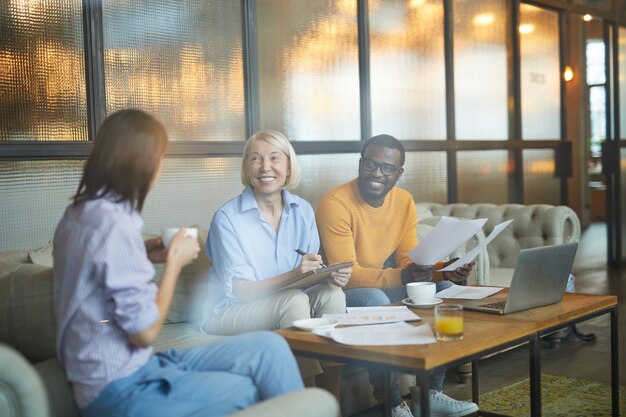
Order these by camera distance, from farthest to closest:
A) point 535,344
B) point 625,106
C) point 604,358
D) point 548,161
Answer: point 625,106
point 548,161
point 604,358
point 535,344

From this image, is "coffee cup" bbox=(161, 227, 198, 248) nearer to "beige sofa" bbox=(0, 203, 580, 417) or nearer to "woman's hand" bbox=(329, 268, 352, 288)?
"beige sofa" bbox=(0, 203, 580, 417)

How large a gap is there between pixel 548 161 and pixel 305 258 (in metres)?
4.15

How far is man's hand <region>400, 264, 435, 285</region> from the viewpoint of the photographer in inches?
108

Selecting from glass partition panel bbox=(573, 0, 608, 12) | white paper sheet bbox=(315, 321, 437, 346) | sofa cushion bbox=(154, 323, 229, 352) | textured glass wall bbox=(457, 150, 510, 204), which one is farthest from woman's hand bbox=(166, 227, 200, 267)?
glass partition panel bbox=(573, 0, 608, 12)

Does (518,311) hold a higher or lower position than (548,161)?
lower

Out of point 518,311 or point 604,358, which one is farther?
point 604,358

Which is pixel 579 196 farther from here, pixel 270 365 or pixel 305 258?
pixel 270 365

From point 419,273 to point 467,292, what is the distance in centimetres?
17

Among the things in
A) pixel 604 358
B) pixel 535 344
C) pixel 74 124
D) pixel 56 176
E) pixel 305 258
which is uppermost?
pixel 74 124

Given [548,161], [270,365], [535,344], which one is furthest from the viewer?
[548,161]

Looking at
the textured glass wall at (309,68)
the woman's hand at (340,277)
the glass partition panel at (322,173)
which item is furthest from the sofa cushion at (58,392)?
the glass partition panel at (322,173)

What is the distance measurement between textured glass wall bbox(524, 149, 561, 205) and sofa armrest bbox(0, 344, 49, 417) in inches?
189

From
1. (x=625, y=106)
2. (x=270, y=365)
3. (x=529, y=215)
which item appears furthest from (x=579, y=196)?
(x=270, y=365)

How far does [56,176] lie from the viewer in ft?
10.5
